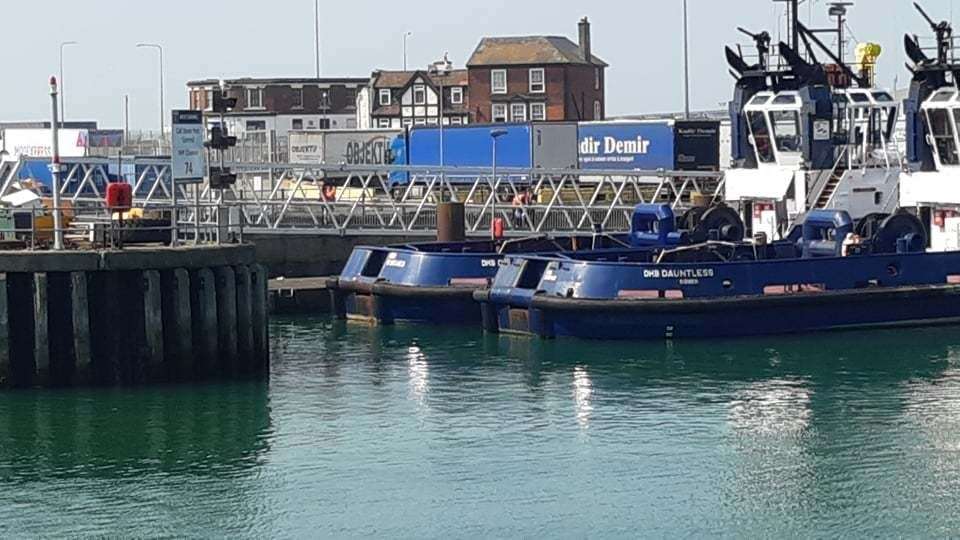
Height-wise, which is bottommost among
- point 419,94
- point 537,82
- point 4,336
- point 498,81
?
point 4,336

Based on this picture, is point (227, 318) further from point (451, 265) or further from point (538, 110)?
point (538, 110)

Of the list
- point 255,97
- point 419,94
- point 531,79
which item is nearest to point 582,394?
point 531,79

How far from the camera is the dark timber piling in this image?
78.8 feet

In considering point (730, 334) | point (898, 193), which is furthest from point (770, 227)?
point (730, 334)

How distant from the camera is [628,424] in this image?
22891 millimetres

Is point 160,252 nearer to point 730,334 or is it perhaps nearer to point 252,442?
point 252,442

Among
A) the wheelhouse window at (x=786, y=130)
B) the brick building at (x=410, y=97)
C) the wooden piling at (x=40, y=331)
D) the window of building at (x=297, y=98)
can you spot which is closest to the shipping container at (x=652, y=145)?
the wheelhouse window at (x=786, y=130)

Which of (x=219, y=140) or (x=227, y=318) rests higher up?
(x=219, y=140)

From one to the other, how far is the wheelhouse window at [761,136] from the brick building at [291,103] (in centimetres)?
5707

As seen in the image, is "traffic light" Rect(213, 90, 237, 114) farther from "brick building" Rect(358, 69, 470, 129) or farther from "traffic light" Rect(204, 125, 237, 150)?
"brick building" Rect(358, 69, 470, 129)

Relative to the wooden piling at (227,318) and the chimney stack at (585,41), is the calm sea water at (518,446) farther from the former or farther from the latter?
the chimney stack at (585,41)

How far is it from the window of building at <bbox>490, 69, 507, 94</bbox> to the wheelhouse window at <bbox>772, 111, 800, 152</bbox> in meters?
51.2

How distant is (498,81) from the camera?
85688 millimetres

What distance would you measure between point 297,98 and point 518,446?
247 ft
